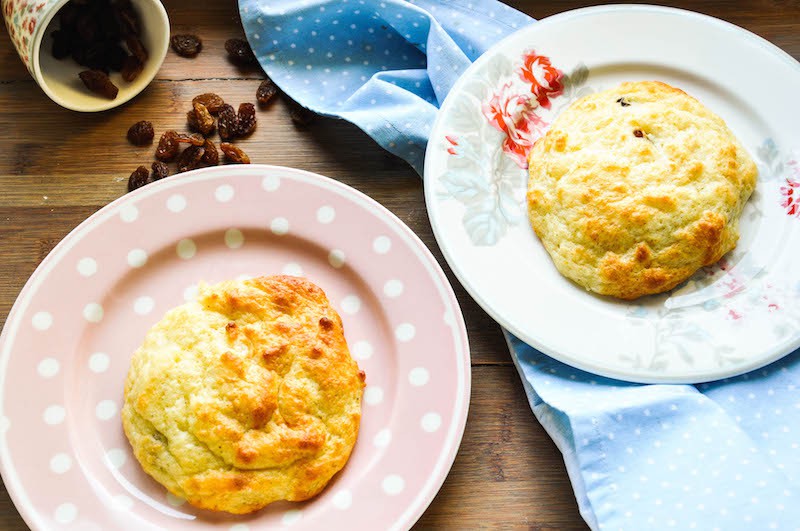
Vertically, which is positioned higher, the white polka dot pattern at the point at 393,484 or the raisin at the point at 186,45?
the raisin at the point at 186,45

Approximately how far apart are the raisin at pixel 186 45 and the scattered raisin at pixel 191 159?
37 cm

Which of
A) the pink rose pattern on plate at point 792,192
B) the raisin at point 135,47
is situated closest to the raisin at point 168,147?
the raisin at point 135,47

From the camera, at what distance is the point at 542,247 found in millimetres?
2439

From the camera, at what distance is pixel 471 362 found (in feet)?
7.90

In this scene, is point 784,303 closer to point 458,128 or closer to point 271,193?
point 458,128

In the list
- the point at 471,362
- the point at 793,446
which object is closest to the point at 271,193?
the point at 471,362

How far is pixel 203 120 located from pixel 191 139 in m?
0.08

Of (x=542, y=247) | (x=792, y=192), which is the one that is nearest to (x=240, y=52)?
(x=542, y=247)

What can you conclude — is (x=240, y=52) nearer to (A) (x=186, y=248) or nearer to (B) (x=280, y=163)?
(B) (x=280, y=163)

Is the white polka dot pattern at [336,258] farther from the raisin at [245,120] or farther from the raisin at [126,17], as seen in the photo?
the raisin at [126,17]

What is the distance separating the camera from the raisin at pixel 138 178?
2.48m

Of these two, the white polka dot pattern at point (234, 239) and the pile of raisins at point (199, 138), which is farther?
the pile of raisins at point (199, 138)

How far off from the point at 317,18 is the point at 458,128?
25.9 inches

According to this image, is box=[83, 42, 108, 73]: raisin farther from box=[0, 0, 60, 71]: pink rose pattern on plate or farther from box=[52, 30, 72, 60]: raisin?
box=[0, 0, 60, 71]: pink rose pattern on plate
